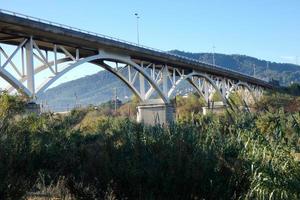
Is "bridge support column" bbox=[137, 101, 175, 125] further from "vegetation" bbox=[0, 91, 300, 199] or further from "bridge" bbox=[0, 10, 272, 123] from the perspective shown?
"vegetation" bbox=[0, 91, 300, 199]

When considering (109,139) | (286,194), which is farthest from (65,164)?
(286,194)

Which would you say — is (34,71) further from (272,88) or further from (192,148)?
(272,88)

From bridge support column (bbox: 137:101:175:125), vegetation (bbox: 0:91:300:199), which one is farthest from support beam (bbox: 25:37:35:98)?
vegetation (bbox: 0:91:300:199)

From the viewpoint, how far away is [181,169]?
8273mm

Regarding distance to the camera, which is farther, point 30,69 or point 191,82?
point 191,82

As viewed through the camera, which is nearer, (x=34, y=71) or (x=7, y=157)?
(x=7, y=157)

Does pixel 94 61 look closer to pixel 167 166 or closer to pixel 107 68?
pixel 107 68

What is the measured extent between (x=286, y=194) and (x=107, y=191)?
3.05 metres

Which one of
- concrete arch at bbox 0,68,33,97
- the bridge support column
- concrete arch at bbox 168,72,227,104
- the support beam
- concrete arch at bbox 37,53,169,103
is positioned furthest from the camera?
concrete arch at bbox 168,72,227,104

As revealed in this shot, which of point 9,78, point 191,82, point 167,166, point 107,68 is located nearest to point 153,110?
point 107,68

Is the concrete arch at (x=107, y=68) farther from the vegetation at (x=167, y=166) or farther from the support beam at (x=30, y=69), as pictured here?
the vegetation at (x=167, y=166)

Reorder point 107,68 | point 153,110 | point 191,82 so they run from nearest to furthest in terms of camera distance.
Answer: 1. point 107,68
2. point 153,110
3. point 191,82

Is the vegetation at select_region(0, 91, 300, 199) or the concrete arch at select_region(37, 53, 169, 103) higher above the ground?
the concrete arch at select_region(37, 53, 169, 103)

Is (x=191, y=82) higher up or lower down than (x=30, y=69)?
higher up
